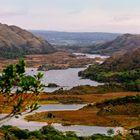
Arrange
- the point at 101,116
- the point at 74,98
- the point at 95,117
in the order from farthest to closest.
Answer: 1. the point at 74,98
2. the point at 101,116
3. the point at 95,117

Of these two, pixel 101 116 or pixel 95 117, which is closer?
pixel 95 117

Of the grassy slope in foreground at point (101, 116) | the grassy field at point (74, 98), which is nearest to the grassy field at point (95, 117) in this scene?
the grassy slope in foreground at point (101, 116)

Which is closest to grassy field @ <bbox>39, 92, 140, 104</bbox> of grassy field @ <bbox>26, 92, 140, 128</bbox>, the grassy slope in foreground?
grassy field @ <bbox>26, 92, 140, 128</bbox>

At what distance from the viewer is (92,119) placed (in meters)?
100

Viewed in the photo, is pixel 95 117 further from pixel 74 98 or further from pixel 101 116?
pixel 74 98

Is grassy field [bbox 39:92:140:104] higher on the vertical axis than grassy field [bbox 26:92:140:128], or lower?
lower

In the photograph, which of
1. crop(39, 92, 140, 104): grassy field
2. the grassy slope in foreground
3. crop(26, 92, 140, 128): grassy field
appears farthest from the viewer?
crop(39, 92, 140, 104): grassy field

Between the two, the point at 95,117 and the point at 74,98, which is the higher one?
the point at 95,117

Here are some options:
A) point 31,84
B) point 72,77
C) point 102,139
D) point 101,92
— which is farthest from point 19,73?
point 72,77

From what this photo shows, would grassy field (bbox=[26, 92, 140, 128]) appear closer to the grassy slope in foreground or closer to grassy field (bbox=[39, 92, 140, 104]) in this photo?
the grassy slope in foreground

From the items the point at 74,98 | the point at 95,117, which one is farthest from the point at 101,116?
the point at 74,98

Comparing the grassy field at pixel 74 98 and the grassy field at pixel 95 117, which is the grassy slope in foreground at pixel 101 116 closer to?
the grassy field at pixel 95 117

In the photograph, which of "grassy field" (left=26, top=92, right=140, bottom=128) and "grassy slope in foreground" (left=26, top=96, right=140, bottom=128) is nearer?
Answer: "grassy field" (left=26, top=92, right=140, bottom=128)

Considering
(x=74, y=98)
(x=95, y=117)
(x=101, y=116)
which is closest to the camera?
(x=95, y=117)
